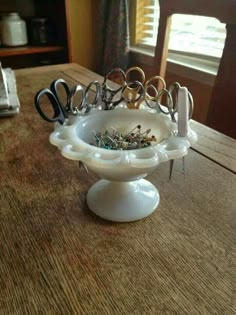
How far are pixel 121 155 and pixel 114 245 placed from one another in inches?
5.4

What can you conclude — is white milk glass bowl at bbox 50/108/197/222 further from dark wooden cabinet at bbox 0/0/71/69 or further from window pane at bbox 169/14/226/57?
dark wooden cabinet at bbox 0/0/71/69

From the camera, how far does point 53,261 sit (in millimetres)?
423

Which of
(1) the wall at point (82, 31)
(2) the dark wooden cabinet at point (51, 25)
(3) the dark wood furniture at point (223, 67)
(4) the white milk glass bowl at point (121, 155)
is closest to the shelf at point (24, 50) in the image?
(2) the dark wooden cabinet at point (51, 25)

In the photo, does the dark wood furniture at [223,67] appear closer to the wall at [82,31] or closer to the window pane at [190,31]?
the window pane at [190,31]

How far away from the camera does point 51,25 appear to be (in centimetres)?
211

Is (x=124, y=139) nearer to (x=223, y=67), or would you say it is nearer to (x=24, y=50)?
(x=223, y=67)

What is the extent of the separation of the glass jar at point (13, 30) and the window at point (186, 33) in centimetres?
76

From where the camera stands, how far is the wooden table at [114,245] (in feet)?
1.20

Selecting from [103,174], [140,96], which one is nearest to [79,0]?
[140,96]

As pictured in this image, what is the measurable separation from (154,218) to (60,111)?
236mm

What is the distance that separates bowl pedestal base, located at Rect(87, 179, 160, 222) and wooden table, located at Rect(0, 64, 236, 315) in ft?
0.04

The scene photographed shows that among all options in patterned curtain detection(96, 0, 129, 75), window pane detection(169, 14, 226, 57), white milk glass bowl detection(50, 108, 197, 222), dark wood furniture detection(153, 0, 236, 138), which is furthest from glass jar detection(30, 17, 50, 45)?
white milk glass bowl detection(50, 108, 197, 222)

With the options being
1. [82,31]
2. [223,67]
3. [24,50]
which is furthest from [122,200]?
[82,31]

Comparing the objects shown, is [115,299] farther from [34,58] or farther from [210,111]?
[34,58]
